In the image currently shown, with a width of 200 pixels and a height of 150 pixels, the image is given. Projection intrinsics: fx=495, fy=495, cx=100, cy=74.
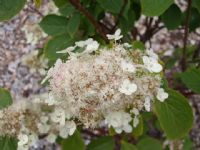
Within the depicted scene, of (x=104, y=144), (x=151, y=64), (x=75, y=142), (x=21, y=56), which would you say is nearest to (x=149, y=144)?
(x=104, y=144)

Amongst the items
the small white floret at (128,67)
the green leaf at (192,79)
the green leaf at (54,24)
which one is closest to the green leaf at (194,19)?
the green leaf at (192,79)

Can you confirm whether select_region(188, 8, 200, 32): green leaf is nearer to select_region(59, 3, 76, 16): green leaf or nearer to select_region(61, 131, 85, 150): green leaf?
select_region(59, 3, 76, 16): green leaf

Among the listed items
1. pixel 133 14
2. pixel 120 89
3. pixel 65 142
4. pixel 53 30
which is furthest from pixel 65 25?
pixel 120 89

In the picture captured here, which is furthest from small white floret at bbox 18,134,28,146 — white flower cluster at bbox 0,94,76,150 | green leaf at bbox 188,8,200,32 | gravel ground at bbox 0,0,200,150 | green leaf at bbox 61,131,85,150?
gravel ground at bbox 0,0,200,150

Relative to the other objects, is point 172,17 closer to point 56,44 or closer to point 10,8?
point 56,44

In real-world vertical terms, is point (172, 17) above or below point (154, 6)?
above
